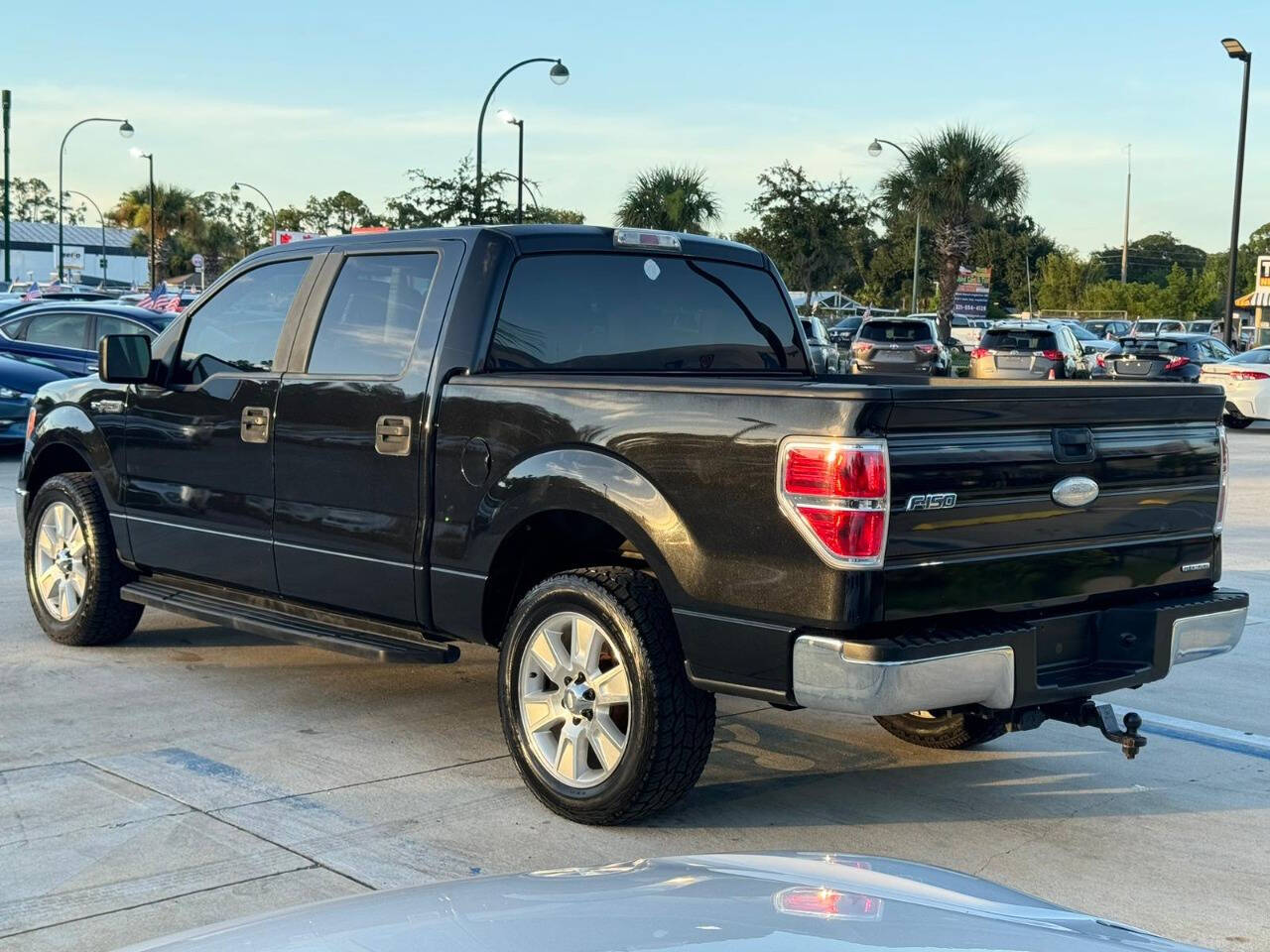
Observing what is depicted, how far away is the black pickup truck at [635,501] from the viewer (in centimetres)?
437

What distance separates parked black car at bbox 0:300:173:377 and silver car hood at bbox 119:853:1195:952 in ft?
54.2

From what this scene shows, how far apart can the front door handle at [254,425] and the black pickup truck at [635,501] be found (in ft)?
0.06

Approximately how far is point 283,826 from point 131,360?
2676mm

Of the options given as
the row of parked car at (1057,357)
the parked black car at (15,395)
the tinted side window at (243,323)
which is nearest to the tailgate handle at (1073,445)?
the tinted side window at (243,323)

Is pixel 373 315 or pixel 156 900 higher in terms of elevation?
pixel 373 315

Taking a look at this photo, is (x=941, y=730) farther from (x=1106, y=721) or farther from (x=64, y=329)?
(x=64, y=329)

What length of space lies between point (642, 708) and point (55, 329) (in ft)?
50.0

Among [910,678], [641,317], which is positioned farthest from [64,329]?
[910,678]

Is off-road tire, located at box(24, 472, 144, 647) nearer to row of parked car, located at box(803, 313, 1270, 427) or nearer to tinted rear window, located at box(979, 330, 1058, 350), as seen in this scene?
row of parked car, located at box(803, 313, 1270, 427)

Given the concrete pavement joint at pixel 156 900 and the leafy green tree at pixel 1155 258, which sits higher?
the leafy green tree at pixel 1155 258

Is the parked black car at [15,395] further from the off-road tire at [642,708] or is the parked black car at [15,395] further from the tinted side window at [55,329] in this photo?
the off-road tire at [642,708]

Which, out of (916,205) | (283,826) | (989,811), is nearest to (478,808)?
(283,826)

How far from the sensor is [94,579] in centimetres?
708

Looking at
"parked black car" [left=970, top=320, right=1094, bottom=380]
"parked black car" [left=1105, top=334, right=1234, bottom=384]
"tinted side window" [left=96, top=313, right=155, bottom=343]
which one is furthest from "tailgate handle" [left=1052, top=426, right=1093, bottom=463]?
"parked black car" [left=970, top=320, right=1094, bottom=380]
